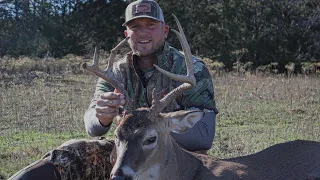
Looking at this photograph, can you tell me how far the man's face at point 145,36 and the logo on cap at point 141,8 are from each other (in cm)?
8

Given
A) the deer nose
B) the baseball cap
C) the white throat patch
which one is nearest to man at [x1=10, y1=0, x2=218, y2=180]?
the baseball cap

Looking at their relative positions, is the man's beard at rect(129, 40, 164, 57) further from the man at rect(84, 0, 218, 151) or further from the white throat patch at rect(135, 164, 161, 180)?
the white throat patch at rect(135, 164, 161, 180)

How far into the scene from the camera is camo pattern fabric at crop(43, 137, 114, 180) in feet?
14.9

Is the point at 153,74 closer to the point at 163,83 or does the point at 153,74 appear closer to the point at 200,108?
the point at 163,83

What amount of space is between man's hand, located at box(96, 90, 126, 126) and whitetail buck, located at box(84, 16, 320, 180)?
82mm

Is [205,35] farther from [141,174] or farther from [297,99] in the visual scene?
[141,174]

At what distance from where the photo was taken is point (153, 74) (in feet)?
17.3

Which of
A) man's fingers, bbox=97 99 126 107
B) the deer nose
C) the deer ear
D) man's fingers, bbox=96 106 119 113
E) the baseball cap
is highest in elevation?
the baseball cap

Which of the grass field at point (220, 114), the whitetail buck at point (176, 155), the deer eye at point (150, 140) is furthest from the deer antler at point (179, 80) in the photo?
the grass field at point (220, 114)

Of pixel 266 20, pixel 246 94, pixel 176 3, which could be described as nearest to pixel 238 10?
pixel 266 20

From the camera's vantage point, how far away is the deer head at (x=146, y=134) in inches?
154

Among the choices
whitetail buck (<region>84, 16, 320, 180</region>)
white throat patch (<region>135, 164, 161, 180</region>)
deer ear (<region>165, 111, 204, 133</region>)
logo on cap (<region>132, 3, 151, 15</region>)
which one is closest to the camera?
whitetail buck (<region>84, 16, 320, 180</region>)

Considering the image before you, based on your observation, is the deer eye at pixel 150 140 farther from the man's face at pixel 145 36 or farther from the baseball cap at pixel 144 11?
the baseball cap at pixel 144 11

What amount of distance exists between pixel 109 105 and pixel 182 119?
606 millimetres
